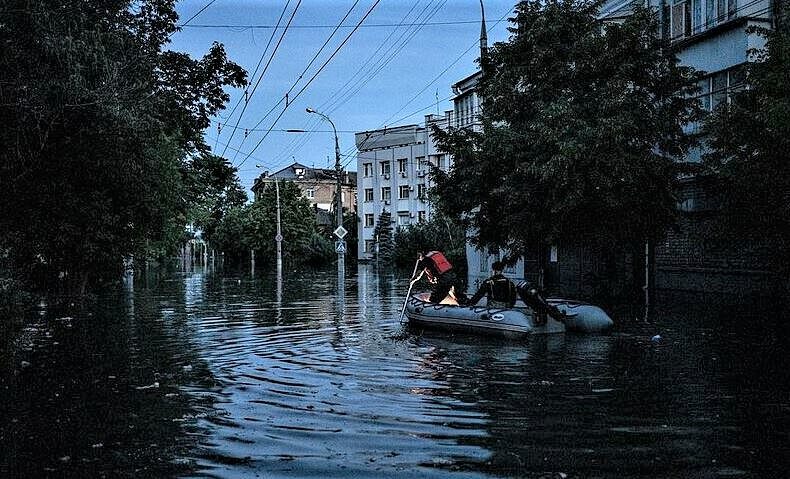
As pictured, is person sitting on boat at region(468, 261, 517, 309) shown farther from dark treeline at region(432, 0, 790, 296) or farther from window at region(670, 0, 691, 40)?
window at region(670, 0, 691, 40)

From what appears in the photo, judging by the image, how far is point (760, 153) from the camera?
19828mm

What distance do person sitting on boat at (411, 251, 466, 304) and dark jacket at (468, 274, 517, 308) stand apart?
1292 millimetres

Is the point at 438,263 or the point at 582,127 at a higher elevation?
the point at 582,127

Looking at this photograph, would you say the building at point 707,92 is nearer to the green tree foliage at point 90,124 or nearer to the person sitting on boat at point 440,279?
the person sitting on boat at point 440,279

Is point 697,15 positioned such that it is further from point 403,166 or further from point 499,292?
point 403,166

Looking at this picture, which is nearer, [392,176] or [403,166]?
[403,166]

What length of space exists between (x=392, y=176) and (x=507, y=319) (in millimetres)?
64836

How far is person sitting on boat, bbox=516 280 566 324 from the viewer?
18.3 meters

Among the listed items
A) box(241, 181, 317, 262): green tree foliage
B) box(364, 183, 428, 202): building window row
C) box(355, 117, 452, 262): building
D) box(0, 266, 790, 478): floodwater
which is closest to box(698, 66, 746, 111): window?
box(0, 266, 790, 478): floodwater

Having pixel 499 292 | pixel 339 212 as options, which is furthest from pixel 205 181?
pixel 499 292

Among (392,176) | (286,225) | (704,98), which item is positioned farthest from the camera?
(392,176)

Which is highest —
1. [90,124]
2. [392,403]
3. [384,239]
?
[90,124]

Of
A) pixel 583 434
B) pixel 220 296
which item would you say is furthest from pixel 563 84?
pixel 583 434

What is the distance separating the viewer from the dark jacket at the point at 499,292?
19.6 m
